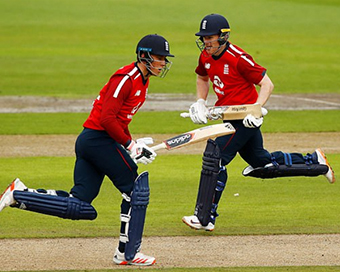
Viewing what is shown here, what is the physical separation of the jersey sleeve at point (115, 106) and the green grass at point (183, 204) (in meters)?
1.55

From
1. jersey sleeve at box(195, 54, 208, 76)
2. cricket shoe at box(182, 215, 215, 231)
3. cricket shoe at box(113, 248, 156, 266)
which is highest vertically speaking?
jersey sleeve at box(195, 54, 208, 76)

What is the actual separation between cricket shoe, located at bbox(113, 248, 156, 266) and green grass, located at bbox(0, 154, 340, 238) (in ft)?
3.15

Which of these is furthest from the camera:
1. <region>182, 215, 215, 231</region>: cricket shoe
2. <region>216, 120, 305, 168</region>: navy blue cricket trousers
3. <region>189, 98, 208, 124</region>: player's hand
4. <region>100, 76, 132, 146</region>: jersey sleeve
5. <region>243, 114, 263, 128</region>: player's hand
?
<region>189, 98, 208, 124</region>: player's hand

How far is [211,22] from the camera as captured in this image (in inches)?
348

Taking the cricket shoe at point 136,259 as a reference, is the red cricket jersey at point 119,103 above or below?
above

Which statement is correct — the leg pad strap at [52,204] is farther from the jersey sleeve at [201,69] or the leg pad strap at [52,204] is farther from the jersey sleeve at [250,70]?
the jersey sleeve at [201,69]

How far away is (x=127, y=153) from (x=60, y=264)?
1132 millimetres

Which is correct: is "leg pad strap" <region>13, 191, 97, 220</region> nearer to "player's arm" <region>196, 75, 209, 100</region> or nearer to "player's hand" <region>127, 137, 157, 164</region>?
"player's hand" <region>127, 137, 157, 164</region>

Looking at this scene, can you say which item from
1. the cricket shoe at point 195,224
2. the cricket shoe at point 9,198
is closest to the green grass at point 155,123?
the cricket shoe at point 195,224

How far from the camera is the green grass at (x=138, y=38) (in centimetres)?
2303

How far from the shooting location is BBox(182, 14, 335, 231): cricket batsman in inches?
342

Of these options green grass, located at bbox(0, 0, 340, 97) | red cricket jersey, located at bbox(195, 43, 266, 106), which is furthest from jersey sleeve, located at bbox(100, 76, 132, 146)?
green grass, located at bbox(0, 0, 340, 97)

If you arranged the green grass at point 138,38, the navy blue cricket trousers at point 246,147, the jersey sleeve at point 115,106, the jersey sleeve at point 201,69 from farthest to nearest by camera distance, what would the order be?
the green grass at point 138,38, the jersey sleeve at point 201,69, the navy blue cricket trousers at point 246,147, the jersey sleeve at point 115,106

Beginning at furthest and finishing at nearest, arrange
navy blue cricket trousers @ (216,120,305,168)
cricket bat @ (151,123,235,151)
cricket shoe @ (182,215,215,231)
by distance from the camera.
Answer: navy blue cricket trousers @ (216,120,305,168), cricket shoe @ (182,215,215,231), cricket bat @ (151,123,235,151)
